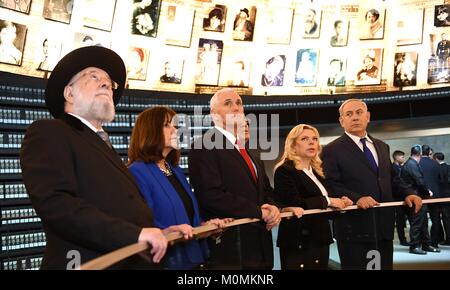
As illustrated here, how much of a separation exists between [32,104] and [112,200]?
435cm

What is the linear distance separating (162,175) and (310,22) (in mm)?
4098

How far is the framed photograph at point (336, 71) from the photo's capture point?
20.5 feet

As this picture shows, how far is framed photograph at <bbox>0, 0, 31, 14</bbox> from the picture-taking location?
15.1 feet

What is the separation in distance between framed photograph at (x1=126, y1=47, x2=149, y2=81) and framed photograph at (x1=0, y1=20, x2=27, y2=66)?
1.09 m

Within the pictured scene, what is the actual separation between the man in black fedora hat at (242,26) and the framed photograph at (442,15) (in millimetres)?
2056

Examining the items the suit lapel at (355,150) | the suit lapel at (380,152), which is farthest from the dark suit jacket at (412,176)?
the suit lapel at (355,150)

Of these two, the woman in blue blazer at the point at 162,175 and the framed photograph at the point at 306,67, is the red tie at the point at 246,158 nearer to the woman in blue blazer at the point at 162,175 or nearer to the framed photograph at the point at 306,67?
the woman in blue blazer at the point at 162,175

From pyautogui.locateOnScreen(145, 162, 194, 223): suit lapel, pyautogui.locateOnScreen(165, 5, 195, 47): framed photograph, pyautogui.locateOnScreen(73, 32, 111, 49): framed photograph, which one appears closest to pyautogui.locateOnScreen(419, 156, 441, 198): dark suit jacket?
pyautogui.locateOnScreen(165, 5, 195, 47): framed photograph

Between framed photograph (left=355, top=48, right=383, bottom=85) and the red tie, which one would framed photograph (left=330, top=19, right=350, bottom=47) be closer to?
framed photograph (left=355, top=48, right=383, bottom=85)

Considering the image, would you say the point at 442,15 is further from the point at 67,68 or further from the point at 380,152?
the point at 67,68

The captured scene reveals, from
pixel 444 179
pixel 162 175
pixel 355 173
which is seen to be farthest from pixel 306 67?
pixel 162 175

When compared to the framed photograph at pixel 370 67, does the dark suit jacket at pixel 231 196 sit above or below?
below

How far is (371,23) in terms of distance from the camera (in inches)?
244

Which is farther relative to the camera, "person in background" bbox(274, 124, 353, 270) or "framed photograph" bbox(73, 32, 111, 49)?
"framed photograph" bbox(73, 32, 111, 49)
